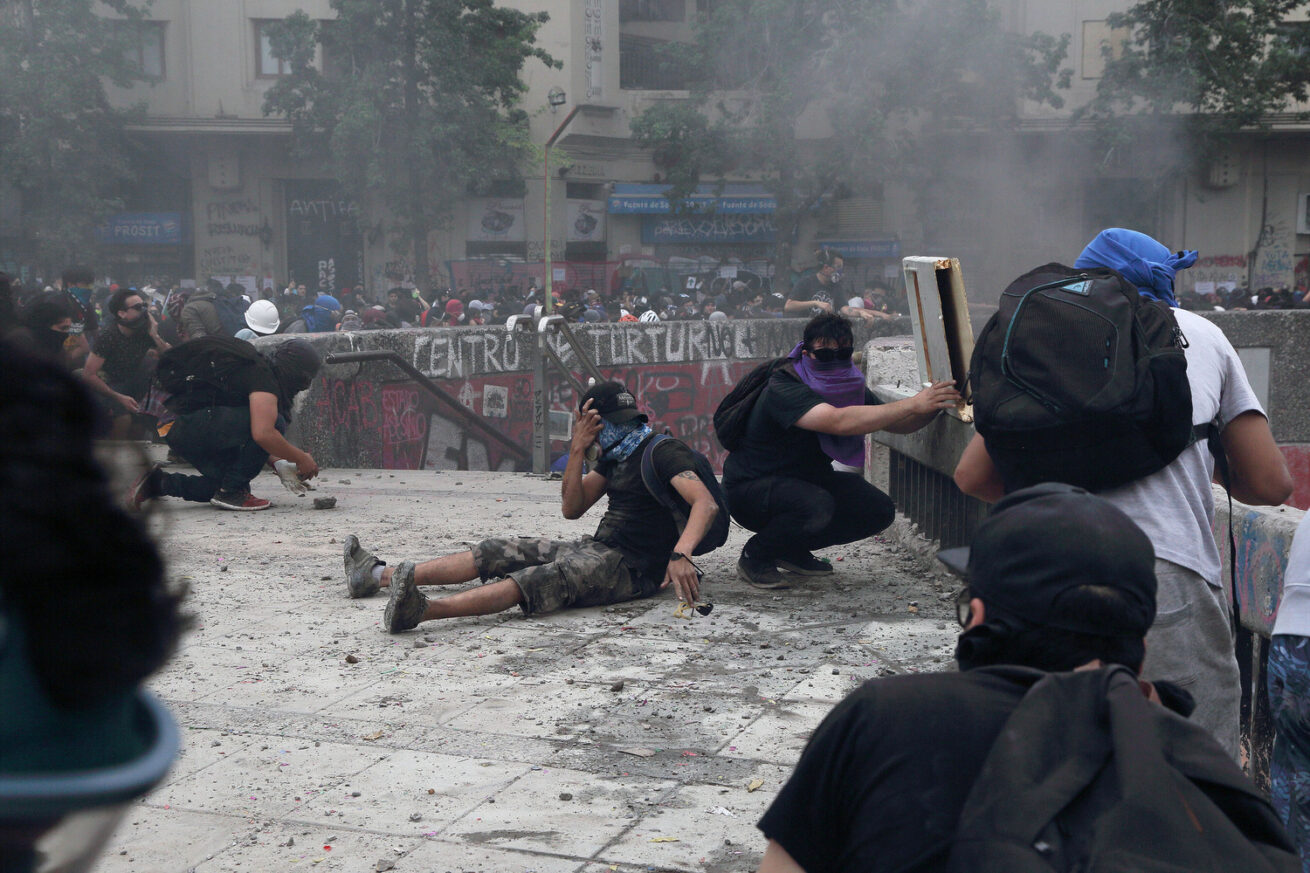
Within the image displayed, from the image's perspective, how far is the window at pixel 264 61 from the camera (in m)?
31.7

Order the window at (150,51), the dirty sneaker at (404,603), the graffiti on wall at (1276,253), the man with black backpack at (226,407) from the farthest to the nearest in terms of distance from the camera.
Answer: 1. the graffiti on wall at (1276,253)
2. the window at (150,51)
3. the man with black backpack at (226,407)
4. the dirty sneaker at (404,603)

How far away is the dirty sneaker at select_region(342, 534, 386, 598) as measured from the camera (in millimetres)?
5676

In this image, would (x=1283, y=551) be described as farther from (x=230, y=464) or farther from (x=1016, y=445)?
(x=230, y=464)

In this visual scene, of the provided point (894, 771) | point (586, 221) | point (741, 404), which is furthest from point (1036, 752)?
point (586, 221)

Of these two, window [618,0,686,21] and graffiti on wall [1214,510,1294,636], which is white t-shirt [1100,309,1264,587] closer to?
graffiti on wall [1214,510,1294,636]

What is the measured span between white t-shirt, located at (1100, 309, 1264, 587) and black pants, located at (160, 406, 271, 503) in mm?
6381

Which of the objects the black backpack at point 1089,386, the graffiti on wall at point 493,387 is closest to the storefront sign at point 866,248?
the graffiti on wall at point 493,387

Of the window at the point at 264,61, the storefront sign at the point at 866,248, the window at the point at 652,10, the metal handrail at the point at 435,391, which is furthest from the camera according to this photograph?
the window at the point at 652,10

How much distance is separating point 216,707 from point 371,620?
1132 mm

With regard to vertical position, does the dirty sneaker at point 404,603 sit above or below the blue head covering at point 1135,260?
below

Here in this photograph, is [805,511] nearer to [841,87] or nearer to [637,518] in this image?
[637,518]

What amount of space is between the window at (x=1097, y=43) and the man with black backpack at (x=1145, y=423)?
1178 inches

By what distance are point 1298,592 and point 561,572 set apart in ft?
11.1

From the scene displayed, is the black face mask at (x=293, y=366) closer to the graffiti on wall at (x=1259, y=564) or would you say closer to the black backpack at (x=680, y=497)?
the black backpack at (x=680, y=497)
